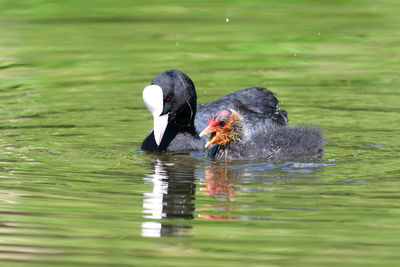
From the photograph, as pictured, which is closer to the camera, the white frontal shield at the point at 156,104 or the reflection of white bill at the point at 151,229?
the reflection of white bill at the point at 151,229

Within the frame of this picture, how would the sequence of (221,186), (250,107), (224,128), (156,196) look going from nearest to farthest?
(156,196)
(221,186)
(224,128)
(250,107)

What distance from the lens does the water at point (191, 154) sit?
5.15 m

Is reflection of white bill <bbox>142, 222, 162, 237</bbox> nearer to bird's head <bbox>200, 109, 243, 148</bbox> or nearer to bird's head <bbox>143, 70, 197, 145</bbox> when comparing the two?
bird's head <bbox>200, 109, 243, 148</bbox>

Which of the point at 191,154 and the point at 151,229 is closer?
the point at 151,229

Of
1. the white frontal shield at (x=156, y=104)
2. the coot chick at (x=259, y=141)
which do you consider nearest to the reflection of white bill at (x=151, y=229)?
the coot chick at (x=259, y=141)

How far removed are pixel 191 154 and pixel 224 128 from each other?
2.54ft

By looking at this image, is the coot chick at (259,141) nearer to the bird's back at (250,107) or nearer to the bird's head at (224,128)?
the bird's head at (224,128)

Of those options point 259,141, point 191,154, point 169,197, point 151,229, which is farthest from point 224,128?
point 151,229

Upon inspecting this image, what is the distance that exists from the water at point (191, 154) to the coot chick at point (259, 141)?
0.56 ft

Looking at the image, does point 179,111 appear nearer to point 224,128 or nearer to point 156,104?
point 156,104

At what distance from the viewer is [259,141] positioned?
7.48 m

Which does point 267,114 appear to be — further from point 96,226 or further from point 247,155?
point 96,226

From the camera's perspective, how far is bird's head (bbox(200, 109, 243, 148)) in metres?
7.43

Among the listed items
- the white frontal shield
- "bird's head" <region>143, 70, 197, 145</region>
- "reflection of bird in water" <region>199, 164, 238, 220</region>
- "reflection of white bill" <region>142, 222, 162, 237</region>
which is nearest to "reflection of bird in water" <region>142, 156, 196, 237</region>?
"reflection of white bill" <region>142, 222, 162, 237</region>
